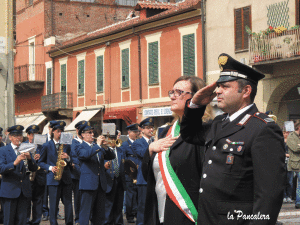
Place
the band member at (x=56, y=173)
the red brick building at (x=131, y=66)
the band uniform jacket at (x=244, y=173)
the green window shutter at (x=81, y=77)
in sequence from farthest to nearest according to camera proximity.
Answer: the green window shutter at (x=81, y=77) < the red brick building at (x=131, y=66) < the band member at (x=56, y=173) < the band uniform jacket at (x=244, y=173)

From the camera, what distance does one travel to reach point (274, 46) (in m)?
18.7

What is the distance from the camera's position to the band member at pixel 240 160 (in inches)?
110

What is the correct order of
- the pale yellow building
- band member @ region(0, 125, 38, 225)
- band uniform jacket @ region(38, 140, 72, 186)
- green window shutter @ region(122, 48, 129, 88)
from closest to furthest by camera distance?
band member @ region(0, 125, 38, 225) → band uniform jacket @ region(38, 140, 72, 186) → the pale yellow building → green window shutter @ region(122, 48, 129, 88)

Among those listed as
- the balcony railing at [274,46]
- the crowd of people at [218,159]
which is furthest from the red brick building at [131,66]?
the crowd of people at [218,159]

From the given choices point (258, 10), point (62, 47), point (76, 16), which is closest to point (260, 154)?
point (258, 10)

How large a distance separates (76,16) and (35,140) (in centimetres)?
2626

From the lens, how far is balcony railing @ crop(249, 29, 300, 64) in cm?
1808

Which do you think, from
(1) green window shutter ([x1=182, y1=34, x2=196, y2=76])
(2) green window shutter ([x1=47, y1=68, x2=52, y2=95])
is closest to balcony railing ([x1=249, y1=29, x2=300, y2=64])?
(1) green window shutter ([x1=182, y1=34, x2=196, y2=76])

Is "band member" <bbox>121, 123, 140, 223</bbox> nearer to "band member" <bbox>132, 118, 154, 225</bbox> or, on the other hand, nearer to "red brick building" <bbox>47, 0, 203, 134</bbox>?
"band member" <bbox>132, 118, 154, 225</bbox>

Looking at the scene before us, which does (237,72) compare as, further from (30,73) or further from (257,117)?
(30,73)

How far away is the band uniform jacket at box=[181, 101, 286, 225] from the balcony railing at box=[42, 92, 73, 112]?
28.8m

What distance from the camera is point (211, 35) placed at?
867 inches

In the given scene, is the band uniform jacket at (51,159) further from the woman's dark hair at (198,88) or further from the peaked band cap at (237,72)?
the peaked band cap at (237,72)

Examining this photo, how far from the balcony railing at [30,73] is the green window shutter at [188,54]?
14350 mm
